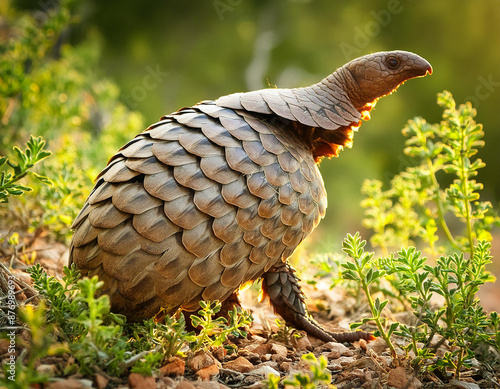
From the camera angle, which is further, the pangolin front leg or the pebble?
the pangolin front leg

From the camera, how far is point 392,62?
93cm

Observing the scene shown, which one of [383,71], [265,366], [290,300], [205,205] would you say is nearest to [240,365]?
[265,366]

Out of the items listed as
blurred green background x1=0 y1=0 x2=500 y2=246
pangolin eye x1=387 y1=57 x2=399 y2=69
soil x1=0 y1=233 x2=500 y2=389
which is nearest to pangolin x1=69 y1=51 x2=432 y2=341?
pangolin eye x1=387 y1=57 x2=399 y2=69

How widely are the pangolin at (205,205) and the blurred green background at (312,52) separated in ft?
5.68

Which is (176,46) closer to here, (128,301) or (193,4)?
(193,4)

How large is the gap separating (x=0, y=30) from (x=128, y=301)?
9.42 ft

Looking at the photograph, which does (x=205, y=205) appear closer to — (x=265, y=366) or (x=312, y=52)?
(x=265, y=366)

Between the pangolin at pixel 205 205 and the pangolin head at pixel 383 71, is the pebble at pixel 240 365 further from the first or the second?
the pangolin head at pixel 383 71

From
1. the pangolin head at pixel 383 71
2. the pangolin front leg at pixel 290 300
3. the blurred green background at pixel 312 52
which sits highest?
the blurred green background at pixel 312 52

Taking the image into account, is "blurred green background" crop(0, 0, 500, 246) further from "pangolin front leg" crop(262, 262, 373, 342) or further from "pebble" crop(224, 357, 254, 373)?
"pebble" crop(224, 357, 254, 373)

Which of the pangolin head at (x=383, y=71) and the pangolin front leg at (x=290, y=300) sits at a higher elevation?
the pangolin head at (x=383, y=71)

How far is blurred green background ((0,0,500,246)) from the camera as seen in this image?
8.98ft

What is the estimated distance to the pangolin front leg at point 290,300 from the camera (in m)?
0.93

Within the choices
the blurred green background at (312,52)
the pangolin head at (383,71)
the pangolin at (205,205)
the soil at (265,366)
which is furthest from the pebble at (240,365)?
the blurred green background at (312,52)
